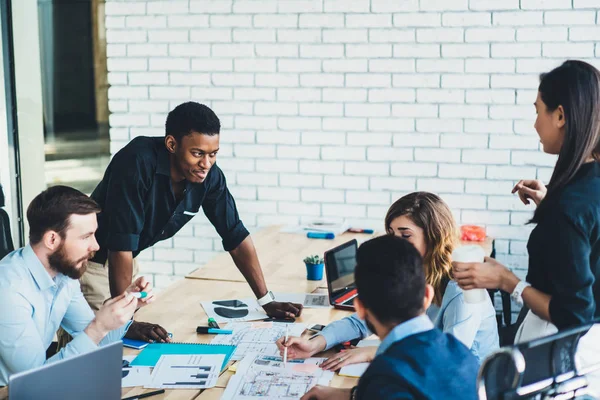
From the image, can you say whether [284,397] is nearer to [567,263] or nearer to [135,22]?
[567,263]

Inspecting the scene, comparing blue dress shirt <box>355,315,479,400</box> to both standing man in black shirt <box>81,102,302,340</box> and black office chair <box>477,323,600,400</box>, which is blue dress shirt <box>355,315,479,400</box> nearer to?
black office chair <box>477,323,600,400</box>

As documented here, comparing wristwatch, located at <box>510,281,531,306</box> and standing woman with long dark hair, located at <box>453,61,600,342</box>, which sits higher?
standing woman with long dark hair, located at <box>453,61,600,342</box>

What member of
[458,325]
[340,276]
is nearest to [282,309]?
[340,276]

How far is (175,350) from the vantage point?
2.38 m

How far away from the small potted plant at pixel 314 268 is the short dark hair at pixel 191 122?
2.97 feet

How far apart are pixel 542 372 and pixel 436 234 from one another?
0.80 meters

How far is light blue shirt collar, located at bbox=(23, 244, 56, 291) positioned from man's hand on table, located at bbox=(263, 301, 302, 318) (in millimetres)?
874

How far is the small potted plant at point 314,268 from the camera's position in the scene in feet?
11.0

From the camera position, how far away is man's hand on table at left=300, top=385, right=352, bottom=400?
189 cm

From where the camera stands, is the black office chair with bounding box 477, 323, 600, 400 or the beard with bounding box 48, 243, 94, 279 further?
the beard with bounding box 48, 243, 94, 279

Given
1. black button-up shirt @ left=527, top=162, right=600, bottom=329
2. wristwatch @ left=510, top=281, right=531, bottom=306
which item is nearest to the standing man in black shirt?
wristwatch @ left=510, top=281, right=531, bottom=306

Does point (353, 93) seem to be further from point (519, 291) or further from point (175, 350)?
point (519, 291)

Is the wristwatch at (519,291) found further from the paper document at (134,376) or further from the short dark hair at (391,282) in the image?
Result: the paper document at (134,376)

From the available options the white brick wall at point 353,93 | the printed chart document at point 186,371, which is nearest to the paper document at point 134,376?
the printed chart document at point 186,371
